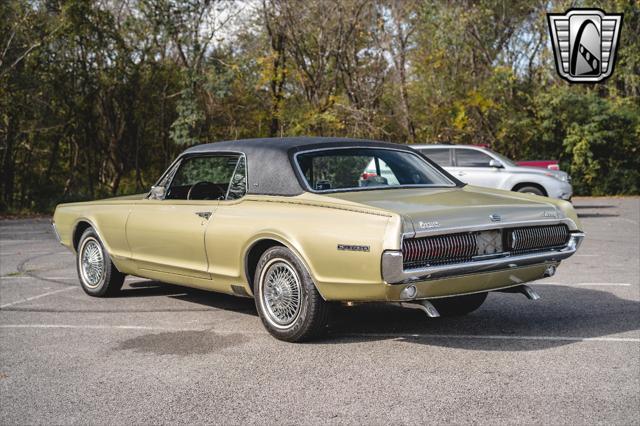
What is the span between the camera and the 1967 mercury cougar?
5.47m

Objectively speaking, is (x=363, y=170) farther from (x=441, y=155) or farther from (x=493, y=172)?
(x=493, y=172)

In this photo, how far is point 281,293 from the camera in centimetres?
611

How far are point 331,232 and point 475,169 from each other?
13.4 m

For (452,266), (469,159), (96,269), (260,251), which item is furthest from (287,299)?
(469,159)

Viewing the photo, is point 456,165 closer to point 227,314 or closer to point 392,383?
point 227,314

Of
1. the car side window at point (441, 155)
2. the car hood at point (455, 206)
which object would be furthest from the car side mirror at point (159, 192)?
the car side window at point (441, 155)

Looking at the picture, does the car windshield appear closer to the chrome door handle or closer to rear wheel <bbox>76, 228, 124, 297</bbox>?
the chrome door handle

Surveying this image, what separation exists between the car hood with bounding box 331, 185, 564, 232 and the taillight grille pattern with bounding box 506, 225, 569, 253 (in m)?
0.08

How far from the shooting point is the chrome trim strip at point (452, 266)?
5.29m

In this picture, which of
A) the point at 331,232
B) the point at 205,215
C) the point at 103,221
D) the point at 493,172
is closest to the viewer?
the point at 331,232

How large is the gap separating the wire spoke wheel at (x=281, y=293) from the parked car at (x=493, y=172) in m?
12.5

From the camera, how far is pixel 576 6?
2931cm

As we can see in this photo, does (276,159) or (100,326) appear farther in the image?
(100,326)

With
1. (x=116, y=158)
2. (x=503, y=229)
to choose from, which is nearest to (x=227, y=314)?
(x=503, y=229)
